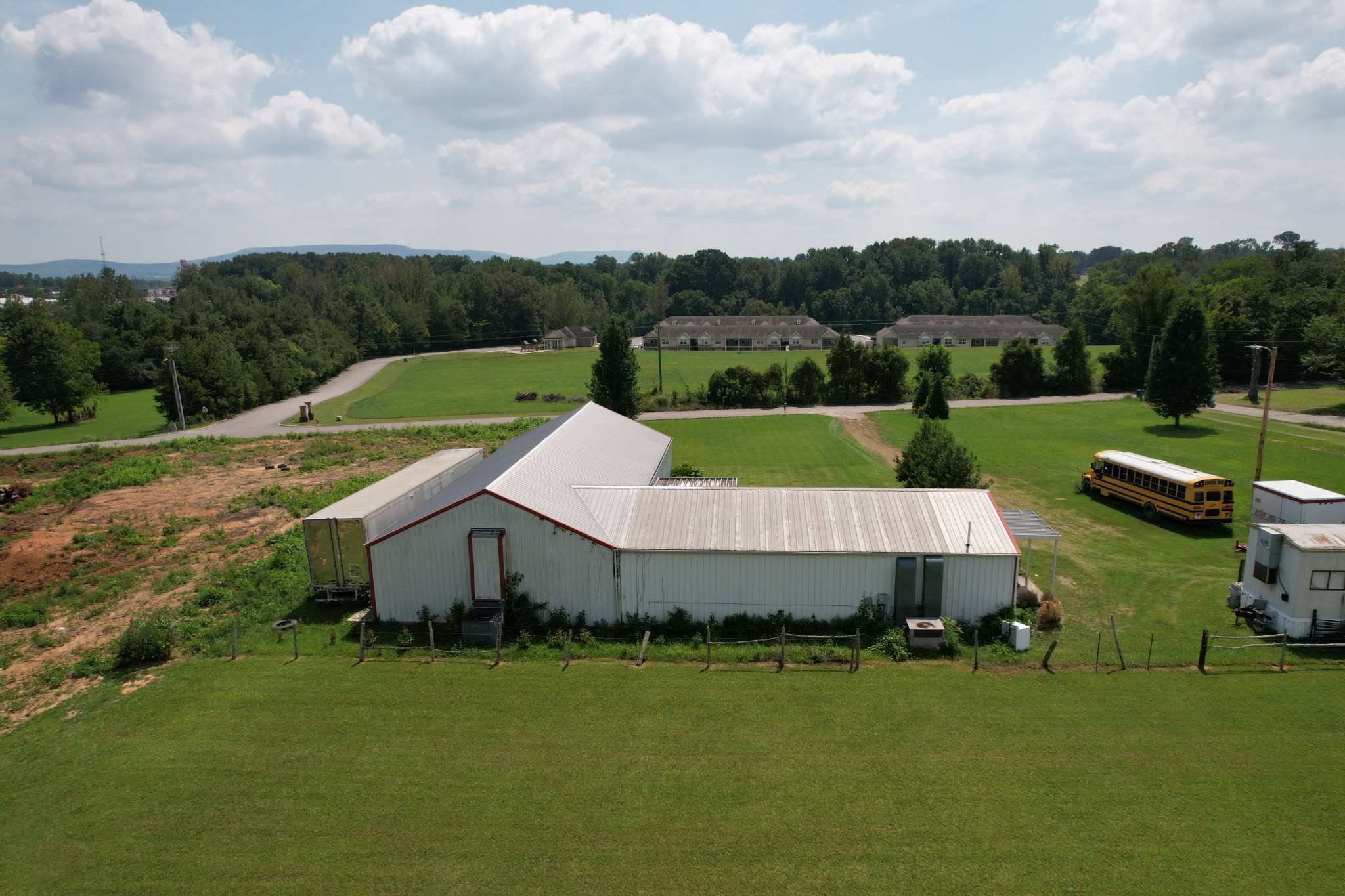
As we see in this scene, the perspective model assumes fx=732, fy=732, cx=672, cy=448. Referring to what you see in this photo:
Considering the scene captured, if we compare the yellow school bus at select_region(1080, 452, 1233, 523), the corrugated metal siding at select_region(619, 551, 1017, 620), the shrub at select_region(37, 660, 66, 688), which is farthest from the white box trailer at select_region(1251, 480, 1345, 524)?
the shrub at select_region(37, 660, 66, 688)

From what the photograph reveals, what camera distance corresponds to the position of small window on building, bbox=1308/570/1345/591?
20078 mm

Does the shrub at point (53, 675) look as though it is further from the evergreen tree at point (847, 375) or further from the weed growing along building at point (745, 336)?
the weed growing along building at point (745, 336)

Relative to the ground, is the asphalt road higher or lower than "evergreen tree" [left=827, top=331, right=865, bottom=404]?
lower

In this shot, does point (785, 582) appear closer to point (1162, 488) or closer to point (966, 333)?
point (1162, 488)

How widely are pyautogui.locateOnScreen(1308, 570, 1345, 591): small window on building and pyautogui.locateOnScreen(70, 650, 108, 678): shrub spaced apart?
33.2m

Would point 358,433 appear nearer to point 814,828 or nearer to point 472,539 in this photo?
point 472,539

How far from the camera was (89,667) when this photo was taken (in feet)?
65.4

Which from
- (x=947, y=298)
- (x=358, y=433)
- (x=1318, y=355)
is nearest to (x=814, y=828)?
(x=358, y=433)

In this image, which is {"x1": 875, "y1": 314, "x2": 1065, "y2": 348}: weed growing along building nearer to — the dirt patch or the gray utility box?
the dirt patch

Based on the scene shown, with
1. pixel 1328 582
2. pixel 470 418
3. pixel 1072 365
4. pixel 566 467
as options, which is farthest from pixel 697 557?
pixel 1072 365

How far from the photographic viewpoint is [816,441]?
166ft

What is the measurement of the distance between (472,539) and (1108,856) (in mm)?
16465

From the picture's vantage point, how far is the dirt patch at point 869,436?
47.2 metres

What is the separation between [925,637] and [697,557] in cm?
659
